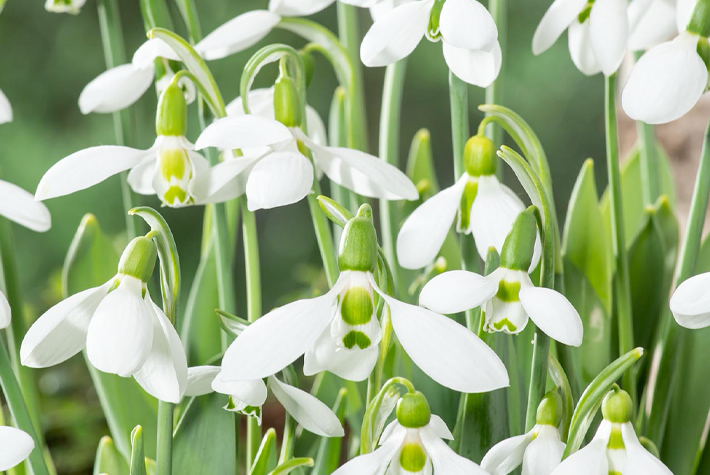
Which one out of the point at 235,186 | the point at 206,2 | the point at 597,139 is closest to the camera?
the point at 235,186

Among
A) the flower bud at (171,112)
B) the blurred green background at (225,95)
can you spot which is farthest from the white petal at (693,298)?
the blurred green background at (225,95)

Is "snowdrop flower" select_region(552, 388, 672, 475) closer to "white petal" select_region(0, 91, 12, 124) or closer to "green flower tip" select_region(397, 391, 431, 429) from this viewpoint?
"green flower tip" select_region(397, 391, 431, 429)

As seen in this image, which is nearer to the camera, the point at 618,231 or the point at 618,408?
the point at 618,408

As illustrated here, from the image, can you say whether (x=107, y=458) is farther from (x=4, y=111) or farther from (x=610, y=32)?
(x=610, y=32)

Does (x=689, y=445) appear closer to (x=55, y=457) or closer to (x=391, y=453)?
(x=391, y=453)

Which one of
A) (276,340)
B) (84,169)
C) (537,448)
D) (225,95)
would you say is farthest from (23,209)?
(225,95)

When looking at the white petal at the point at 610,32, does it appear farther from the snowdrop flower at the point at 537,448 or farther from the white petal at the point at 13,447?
the white petal at the point at 13,447

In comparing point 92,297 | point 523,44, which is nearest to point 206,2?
point 523,44
